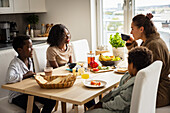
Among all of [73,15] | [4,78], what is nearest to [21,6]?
[73,15]

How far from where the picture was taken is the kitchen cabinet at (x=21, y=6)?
392 centimetres

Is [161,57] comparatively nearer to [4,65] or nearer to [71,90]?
[71,90]

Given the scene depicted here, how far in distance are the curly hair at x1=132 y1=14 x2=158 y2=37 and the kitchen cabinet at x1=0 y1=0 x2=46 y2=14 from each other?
230 cm

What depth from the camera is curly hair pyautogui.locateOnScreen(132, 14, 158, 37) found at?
7.78 ft

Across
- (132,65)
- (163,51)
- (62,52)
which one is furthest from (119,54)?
(132,65)

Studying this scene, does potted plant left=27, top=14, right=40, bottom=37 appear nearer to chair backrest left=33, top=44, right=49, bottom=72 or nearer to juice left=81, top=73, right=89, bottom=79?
chair backrest left=33, top=44, right=49, bottom=72

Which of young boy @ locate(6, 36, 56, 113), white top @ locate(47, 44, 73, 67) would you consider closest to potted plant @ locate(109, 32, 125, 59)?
white top @ locate(47, 44, 73, 67)

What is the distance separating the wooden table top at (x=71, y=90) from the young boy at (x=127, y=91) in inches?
4.3

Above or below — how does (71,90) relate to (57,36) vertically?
below

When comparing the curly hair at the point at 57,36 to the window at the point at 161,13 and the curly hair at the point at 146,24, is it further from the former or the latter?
the window at the point at 161,13

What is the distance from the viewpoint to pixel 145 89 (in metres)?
1.79

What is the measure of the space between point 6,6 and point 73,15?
1098mm

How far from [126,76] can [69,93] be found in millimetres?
547

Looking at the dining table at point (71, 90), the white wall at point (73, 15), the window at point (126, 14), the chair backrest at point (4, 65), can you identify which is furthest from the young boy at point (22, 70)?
the window at point (126, 14)
